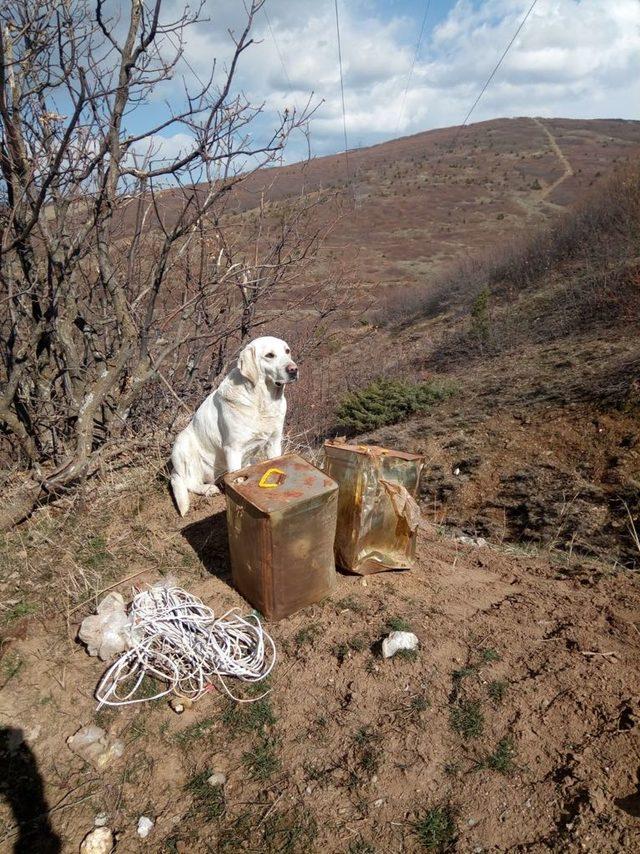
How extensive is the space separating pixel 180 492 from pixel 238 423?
790 mm

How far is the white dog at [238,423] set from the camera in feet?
11.1

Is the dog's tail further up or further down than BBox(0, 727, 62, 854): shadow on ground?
further up

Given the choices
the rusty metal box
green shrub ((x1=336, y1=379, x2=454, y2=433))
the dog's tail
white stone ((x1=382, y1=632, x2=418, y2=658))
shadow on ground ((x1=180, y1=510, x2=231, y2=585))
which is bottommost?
green shrub ((x1=336, y1=379, x2=454, y2=433))

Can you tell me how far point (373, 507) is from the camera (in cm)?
287

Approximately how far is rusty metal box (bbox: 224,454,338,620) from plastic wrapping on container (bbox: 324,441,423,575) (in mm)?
218

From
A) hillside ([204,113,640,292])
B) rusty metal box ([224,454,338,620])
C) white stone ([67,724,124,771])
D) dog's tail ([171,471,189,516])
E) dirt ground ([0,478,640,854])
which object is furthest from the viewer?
hillside ([204,113,640,292])

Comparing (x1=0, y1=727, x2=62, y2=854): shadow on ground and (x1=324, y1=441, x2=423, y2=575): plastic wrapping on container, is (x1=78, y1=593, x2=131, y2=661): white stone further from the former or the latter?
(x1=324, y1=441, x2=423, y2=575): plastic wrapping on container

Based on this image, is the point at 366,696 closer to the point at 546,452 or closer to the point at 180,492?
the point at 180,492

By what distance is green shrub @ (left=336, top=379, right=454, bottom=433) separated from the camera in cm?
983

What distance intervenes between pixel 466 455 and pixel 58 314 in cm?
544

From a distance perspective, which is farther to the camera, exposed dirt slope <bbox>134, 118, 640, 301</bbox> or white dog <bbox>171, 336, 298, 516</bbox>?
exposed dirt slope <bbox>134, 118, 640, 301</bbox>

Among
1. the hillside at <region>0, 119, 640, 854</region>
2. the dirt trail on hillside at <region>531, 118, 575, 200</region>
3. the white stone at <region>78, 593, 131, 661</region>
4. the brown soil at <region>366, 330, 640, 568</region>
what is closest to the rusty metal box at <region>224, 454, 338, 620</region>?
the hillside at <region>0, 119, 640, 854</region>

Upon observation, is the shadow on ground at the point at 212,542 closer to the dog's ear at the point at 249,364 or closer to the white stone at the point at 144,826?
the dog's ear at the point at 249,364

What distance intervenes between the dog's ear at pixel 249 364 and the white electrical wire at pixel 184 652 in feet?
4.90
